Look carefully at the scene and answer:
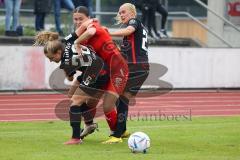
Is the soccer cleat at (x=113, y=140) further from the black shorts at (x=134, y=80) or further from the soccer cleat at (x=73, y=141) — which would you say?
the black shorts at (x=134, y=80)

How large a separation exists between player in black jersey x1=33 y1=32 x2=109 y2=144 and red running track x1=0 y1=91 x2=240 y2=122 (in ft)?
13.5

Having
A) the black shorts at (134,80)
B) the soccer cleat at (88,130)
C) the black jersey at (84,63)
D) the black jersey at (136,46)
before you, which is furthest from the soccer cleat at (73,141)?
the black jersey at (136,46)

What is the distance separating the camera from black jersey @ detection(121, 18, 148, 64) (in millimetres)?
12086

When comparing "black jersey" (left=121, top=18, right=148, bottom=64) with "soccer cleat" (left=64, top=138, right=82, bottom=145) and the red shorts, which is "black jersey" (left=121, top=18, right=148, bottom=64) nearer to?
the red shorts

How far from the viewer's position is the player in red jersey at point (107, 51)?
11336mm

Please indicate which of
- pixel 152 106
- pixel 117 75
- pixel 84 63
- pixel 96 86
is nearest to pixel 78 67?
pixel 84 63

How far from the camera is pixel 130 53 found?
12180mm

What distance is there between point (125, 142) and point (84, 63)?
55.5 inches

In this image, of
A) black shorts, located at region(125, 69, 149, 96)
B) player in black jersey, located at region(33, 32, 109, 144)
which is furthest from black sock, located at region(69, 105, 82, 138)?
black shorts, located at region(125, 69, 149, 96)

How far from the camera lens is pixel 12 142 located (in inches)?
457

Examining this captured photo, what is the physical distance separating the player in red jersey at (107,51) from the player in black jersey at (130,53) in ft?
0.57

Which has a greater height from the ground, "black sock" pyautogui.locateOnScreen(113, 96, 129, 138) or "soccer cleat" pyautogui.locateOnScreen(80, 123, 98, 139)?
"black sock" pyautogui.locateOnScreen(113, 96, 129, 138)

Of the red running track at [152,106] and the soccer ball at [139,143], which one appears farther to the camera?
the red running track at [152,106]

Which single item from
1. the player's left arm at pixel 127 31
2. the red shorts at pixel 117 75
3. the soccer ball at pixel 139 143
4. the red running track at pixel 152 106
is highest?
the player's left arm at pixel 127 31
